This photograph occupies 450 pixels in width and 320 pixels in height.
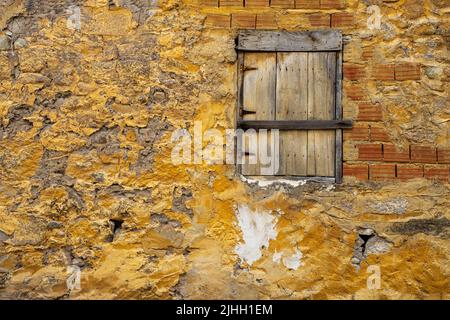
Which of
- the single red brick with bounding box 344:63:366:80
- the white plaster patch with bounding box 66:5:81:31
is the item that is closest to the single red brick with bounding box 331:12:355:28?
the single red brick with bounding box 344:63:366:80

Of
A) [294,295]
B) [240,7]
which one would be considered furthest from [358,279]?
[240,7]

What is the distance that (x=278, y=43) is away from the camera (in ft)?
12.3

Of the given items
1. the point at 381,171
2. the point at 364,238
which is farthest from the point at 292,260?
the point at 381,171

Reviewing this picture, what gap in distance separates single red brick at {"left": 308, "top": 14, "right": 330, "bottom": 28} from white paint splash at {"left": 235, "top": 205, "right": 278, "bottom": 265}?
1376mm

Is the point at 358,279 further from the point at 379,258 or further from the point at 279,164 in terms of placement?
the point at 279,164

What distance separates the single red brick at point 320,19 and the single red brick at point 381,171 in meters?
1.05

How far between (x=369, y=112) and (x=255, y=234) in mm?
1167

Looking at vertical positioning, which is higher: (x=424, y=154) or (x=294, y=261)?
(x=424, y=154)

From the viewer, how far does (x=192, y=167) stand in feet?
12.2

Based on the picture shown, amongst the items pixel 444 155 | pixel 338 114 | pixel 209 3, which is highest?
pixel 209 3

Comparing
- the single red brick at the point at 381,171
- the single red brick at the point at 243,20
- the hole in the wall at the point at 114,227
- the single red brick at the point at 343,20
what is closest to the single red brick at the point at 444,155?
the single red brick at the point at 381,171

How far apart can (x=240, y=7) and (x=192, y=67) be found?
0.55 m

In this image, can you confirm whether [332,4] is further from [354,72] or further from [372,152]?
[372,152]

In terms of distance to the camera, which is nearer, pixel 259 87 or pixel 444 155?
pixel 444 155
